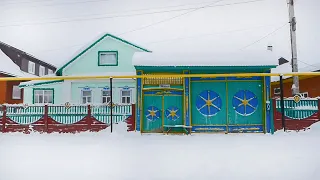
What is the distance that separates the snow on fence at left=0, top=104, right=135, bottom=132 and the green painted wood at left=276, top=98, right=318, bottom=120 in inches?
106

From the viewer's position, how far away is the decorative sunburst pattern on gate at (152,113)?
16.0 feet

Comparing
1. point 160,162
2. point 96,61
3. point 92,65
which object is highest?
point 96,61

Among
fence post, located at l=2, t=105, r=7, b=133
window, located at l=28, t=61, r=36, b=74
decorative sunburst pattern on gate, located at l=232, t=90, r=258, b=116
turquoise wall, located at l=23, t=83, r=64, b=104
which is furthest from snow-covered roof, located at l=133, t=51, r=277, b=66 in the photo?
window, located at l=28, t=61, r=36, b=74

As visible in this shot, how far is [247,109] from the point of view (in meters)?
4.78

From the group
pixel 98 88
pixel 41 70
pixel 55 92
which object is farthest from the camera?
pixel 41 70

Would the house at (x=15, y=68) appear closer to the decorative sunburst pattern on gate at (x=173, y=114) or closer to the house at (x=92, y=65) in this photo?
the house at (x=92, y=65)

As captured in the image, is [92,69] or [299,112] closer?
[299,112]

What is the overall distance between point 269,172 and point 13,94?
8.17m

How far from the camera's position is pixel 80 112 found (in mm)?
5188

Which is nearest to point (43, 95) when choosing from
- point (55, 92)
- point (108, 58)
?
point (55, 92)

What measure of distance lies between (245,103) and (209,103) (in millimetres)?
596

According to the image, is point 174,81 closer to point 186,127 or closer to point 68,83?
point 186,127

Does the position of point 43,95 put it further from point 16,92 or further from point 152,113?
point 152,113

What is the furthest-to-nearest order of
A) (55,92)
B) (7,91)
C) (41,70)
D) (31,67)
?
(41,70) < (31,67) < (7,91) < (55,92)
